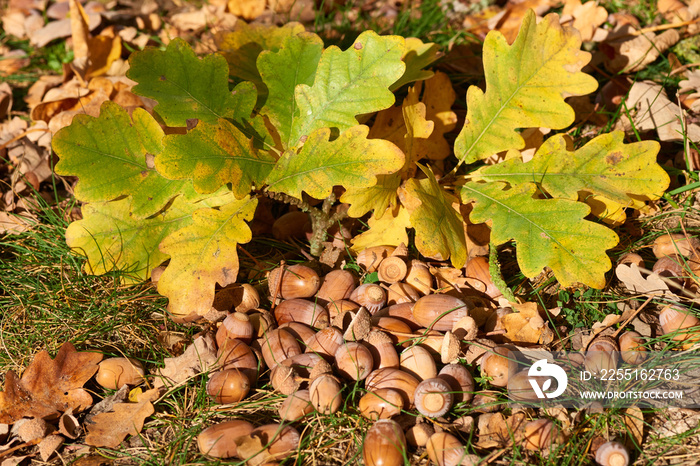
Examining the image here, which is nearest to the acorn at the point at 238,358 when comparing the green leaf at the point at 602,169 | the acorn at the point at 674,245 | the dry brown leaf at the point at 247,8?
the green leaf at the point at 602,169

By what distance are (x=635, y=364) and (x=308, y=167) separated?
1207 mm

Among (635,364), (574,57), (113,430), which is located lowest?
(113,430)

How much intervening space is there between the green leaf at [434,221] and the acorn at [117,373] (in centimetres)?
101

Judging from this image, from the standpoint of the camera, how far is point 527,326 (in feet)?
6.02

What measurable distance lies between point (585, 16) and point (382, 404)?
2.24 metres

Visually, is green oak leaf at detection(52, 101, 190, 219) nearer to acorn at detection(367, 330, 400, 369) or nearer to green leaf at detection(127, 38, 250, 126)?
green leaf at detection(127, 38, 250, 126)

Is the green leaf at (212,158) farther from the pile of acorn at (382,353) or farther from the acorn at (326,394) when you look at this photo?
the acorn at (326,394)

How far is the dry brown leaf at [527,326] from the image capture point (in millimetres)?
1819

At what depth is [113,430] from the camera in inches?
→ 67.6

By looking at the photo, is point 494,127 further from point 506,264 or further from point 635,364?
point 635,364

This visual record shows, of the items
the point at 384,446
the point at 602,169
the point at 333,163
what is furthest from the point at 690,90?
the point at 384,446

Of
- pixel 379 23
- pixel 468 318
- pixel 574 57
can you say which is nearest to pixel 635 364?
pixel 468 318

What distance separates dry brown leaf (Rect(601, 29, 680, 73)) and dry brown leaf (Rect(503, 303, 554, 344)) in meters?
1.45

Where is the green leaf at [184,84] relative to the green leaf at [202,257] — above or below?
above
